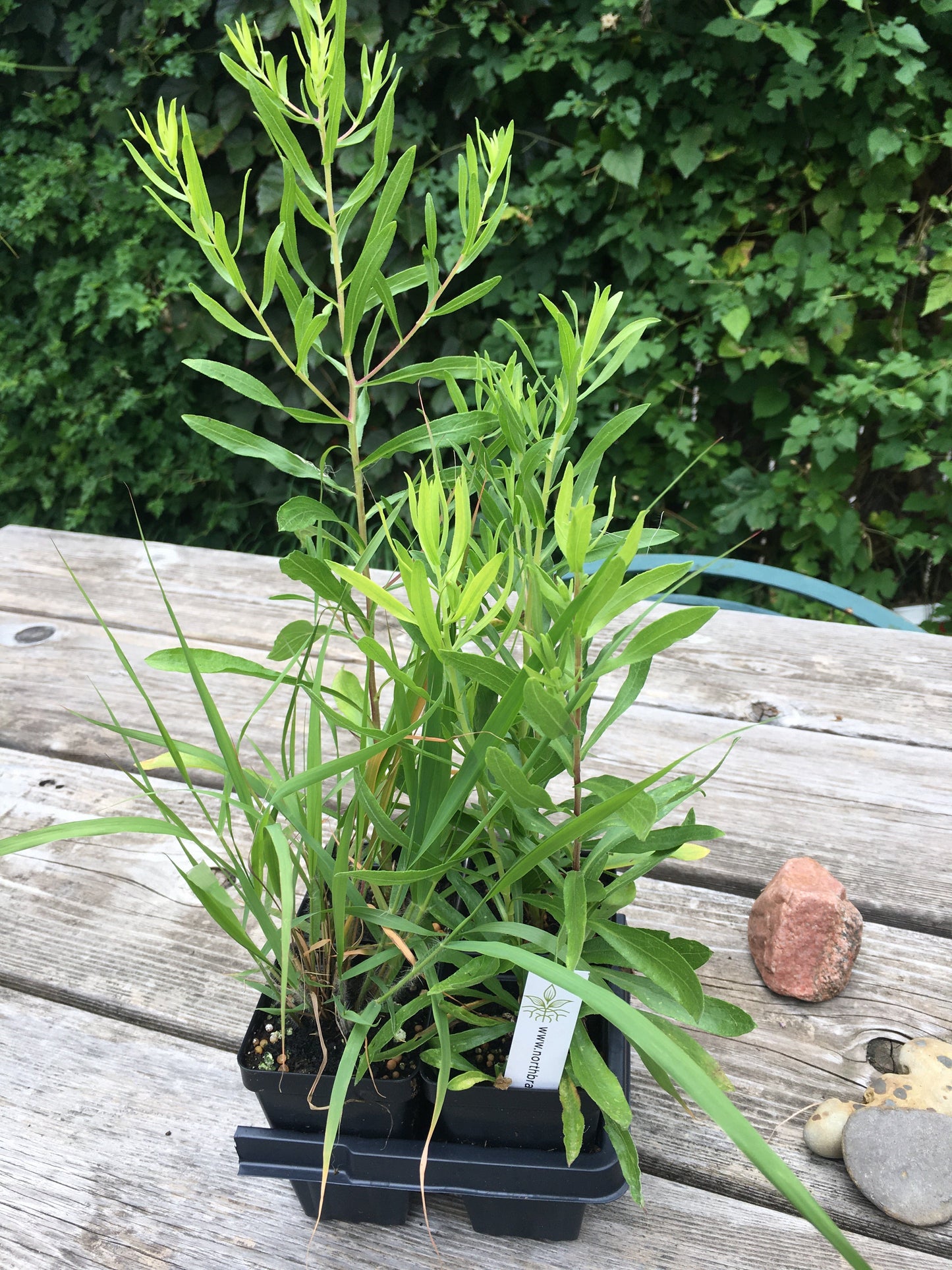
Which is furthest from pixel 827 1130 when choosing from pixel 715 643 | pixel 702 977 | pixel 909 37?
pixel 909 37

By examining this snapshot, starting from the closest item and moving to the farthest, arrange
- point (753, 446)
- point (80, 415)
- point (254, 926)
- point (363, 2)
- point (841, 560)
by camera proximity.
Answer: point (254, 926) → point (363, 2) → point (841, 560) → point (753, 446) → point (80, 415)

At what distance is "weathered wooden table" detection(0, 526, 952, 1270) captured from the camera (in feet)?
1.77

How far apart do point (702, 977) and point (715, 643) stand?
507 mm

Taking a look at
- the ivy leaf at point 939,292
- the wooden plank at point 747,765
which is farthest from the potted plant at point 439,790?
the ivy leaf at point 939,292

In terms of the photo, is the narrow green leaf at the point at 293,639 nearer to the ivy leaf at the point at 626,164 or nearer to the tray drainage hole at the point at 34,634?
the tray drainage hole at the point at 34,634

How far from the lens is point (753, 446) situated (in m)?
2.18

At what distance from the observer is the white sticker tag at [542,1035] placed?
45 cm

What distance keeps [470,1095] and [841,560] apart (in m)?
1.79

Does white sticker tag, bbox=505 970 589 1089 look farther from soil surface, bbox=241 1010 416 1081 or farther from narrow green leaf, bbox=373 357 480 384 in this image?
narrow green leaf, bbox=373 357 480 384

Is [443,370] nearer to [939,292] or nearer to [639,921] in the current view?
[639,921]

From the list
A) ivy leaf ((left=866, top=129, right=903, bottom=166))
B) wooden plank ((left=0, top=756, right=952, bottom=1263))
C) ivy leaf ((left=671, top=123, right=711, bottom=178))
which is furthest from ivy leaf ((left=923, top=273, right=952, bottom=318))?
wooden plank ((left=0, top=756, right=952, bottom=1263))

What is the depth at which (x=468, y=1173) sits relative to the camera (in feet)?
1.63

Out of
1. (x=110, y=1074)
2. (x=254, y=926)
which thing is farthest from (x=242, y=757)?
(x=110, y=1074)

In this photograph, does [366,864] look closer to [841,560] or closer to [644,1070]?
Answer: [644,1070]
